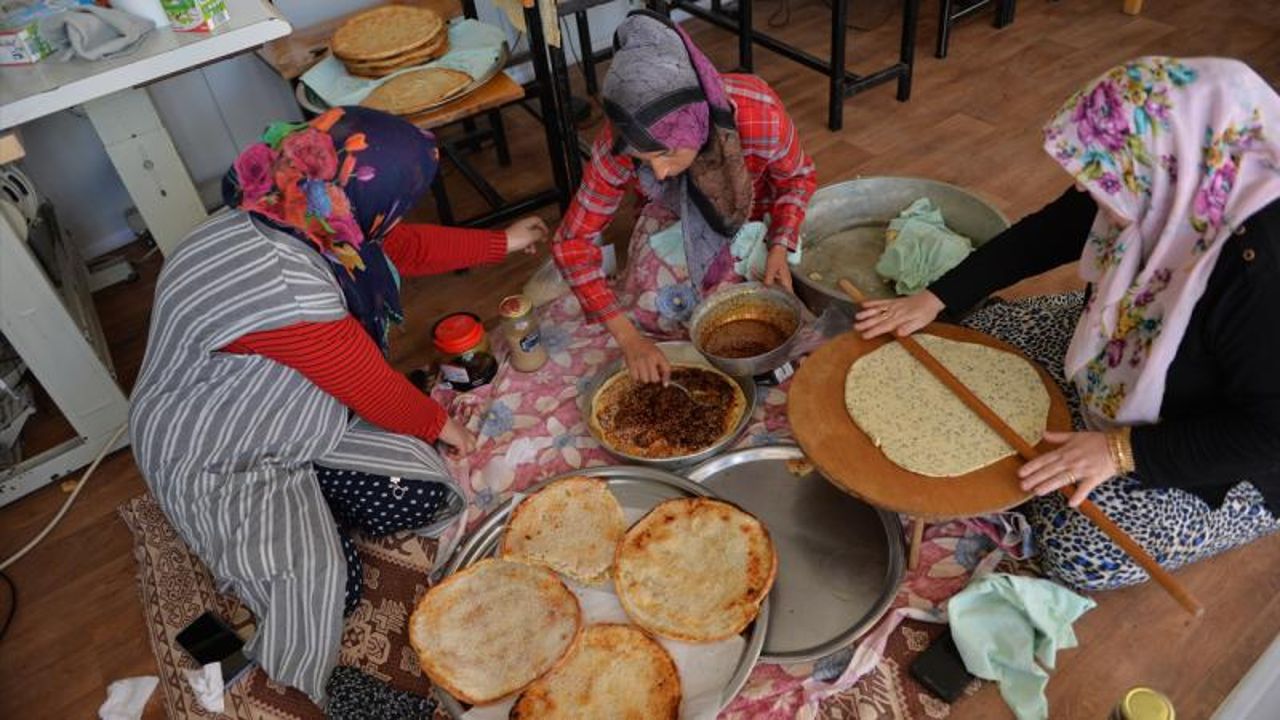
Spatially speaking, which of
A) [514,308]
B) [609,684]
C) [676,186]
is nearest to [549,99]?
[676,186]

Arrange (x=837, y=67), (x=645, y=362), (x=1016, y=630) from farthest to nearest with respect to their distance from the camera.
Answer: (x=837, y=67) → (x=645, y=362) → (x=1016, y=630)

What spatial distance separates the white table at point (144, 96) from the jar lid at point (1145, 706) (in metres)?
2.11

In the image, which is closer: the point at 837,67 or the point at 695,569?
the point at 695,569

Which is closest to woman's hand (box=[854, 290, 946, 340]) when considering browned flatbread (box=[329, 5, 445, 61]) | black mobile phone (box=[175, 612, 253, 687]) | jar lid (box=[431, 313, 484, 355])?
jar lid (box=[431, 313, 484, 355])

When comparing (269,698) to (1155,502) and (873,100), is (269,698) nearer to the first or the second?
(1155,502)

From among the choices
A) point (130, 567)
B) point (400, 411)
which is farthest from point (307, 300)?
point (130, 567)

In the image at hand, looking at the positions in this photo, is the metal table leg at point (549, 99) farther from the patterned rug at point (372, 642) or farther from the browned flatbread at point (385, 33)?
the patterned rug at point (372, 642)

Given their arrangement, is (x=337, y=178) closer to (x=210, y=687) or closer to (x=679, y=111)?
(x=679, y=111)

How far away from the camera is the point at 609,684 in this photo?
136cm

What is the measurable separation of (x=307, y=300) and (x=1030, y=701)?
4.75ft

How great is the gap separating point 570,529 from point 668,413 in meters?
0.39

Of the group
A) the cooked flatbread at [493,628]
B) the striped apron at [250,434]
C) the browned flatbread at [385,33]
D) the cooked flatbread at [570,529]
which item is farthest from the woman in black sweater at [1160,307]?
the browned flatbread at [385,33]

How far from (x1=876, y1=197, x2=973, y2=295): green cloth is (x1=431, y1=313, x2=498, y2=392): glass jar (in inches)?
41.9

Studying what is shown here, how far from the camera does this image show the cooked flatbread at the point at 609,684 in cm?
133
